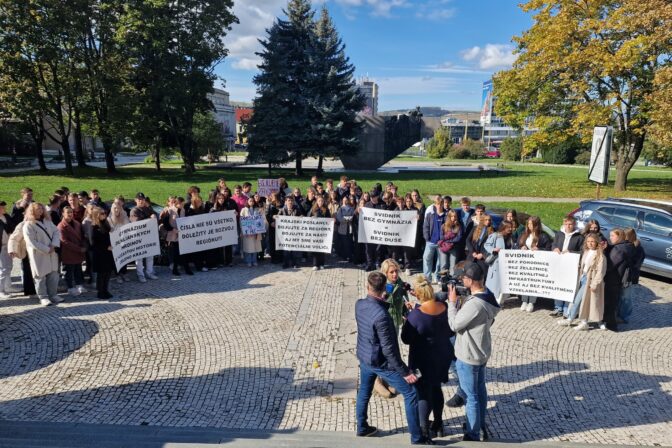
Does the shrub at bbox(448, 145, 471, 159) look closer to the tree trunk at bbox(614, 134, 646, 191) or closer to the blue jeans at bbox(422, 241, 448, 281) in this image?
the tree trunk at bbox(614, 134, 646, 191)

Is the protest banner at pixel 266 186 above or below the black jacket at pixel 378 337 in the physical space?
above

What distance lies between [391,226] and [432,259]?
1.21 meters

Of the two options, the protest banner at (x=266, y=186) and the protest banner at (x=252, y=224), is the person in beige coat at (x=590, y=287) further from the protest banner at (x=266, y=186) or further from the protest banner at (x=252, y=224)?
the protest banner at (x=266, y=186)

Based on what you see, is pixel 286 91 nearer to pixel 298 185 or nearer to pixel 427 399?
pixel 298 185

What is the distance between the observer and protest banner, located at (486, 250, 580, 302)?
329 inches

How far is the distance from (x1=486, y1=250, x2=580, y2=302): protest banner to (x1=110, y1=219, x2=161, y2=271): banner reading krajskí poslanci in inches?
283

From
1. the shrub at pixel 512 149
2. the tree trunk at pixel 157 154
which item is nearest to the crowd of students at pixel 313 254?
the tree trunk at pixel 157 154

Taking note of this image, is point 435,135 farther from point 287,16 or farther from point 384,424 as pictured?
point 384,424

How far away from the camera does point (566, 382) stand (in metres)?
6.37

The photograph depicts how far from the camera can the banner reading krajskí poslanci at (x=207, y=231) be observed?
35.9ft

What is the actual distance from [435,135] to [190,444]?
8804cm

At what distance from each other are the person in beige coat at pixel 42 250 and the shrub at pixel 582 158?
68.8 metres

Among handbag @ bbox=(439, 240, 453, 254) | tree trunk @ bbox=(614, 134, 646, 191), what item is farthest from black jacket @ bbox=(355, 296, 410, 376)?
tree trunk @ bbox=(614, 134, 646, 191)

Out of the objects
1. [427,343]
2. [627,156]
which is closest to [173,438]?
[427,343]
